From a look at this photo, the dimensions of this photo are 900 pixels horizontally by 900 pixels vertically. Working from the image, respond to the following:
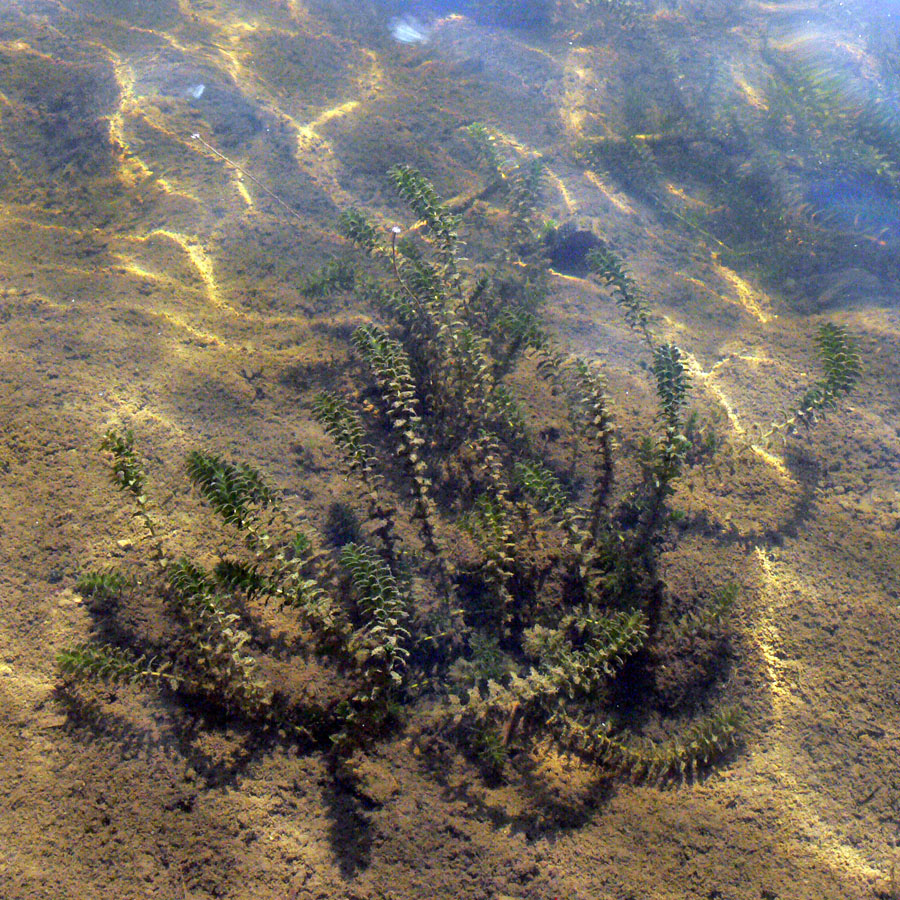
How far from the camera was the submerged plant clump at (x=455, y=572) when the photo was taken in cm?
360

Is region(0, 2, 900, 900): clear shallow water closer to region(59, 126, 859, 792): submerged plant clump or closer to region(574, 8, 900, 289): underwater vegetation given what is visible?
region(574, 8, 900, 289): underwater vegetation

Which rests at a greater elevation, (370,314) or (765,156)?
(765,156)

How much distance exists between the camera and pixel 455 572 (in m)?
4.51

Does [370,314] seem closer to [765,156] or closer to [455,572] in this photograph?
[455,572]

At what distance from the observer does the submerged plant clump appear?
360 cm

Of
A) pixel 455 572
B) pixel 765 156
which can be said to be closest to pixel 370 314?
pixel 455 572

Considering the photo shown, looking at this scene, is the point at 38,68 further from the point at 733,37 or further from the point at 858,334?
the point at 733,37

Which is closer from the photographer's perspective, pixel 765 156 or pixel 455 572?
pixel 455 572

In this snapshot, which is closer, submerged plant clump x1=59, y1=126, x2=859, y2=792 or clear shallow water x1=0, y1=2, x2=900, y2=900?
clear shallow water x1=0, y1=2, x2=900, y2=900

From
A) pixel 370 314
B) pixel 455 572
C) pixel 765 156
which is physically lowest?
pixel 455 572

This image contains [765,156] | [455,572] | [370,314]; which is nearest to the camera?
[455,572]

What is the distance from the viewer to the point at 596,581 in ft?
14.2

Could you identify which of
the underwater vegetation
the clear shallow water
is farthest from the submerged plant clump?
the underwater vegetation

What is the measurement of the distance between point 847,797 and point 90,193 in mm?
9332
